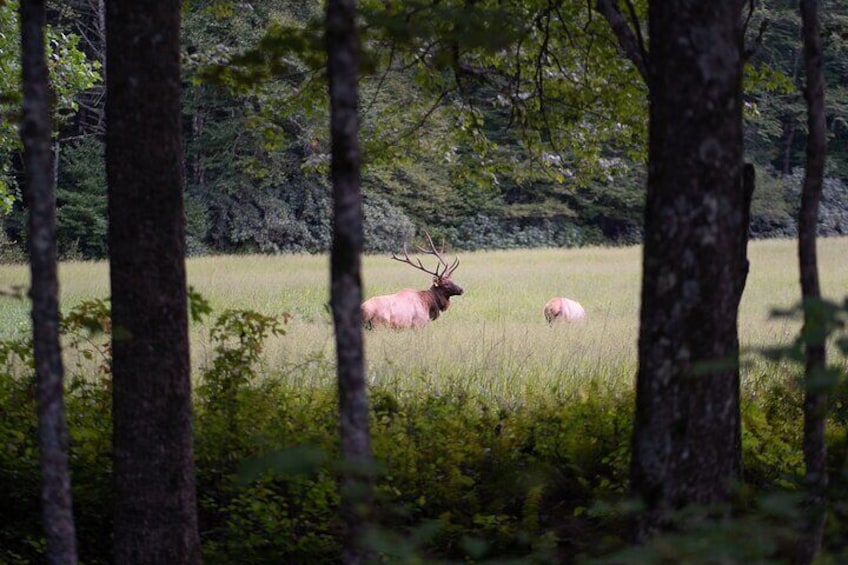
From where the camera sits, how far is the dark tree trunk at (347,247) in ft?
9.03

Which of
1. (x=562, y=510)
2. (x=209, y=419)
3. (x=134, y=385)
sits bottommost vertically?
(x=562, y=510)

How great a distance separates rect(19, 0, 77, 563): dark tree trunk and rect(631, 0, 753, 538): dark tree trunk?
6.63ft

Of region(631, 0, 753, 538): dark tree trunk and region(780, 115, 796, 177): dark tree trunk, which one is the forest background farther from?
region(780, 115, 796, 177): dark tree trunk

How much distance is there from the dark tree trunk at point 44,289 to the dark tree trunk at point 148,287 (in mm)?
978

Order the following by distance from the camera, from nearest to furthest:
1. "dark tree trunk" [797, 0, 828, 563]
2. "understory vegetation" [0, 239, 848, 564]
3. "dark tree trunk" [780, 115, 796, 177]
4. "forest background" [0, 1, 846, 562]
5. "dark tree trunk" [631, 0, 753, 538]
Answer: "dark tree trunk" [631, 0, 753, 538]
"forest background" [0, 1, 846, 562]
"dark tree trunk" [797, 0, 828, 563]
"understory vegetation" [0, 239, 848, 564]
"dark tree trunk" [780, 115, 796, 177]

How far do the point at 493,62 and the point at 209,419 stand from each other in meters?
3.62

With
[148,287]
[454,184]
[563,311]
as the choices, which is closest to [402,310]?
[563,311]

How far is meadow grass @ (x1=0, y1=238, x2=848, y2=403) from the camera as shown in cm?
779

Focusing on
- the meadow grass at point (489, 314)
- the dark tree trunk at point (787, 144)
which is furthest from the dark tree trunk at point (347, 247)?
the dark tree trunk at point (787, 144)

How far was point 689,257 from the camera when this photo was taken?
306cm

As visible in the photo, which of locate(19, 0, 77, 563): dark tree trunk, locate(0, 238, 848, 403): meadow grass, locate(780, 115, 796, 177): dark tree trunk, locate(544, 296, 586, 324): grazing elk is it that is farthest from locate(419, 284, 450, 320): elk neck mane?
locate(780, 115, 796, 177): dark tree trunk

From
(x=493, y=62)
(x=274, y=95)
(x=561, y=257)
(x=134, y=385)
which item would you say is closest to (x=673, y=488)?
(x=134, y=385)

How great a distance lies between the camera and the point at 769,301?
14.8 metres

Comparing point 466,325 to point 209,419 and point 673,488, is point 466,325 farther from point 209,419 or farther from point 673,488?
point 673,488
